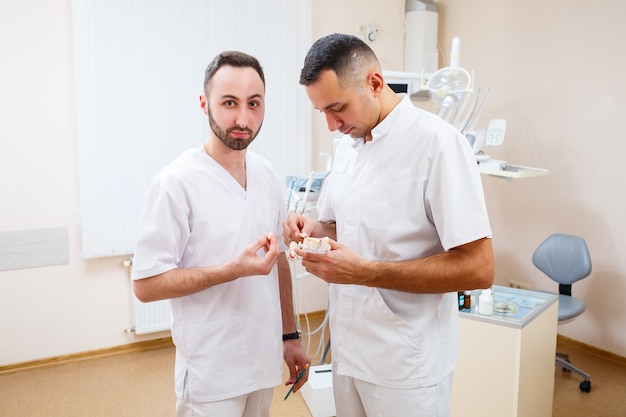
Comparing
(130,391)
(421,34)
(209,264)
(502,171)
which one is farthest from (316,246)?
(421,34)

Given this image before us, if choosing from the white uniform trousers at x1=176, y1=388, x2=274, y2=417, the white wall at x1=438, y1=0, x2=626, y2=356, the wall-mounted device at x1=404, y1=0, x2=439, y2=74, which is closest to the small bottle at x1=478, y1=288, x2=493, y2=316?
the white uniform trousers at x1=176, y1=388, x2=274, y2=417

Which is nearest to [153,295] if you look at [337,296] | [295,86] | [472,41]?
[337,296]

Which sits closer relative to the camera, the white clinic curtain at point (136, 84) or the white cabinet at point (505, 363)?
the white cabinet at point (505, 363)

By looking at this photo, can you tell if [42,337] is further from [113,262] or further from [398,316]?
[398,316]

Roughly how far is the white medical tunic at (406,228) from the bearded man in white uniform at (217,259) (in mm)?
251

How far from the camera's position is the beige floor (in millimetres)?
2807

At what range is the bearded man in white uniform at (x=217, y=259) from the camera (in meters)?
1.36

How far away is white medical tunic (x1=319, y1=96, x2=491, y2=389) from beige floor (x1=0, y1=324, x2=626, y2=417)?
1.55 m

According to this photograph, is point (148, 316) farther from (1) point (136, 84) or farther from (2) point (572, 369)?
(2) point (572, 369)

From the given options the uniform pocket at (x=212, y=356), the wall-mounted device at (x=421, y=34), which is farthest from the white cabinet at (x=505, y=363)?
the wall-mounted device at (x=421, y=34)

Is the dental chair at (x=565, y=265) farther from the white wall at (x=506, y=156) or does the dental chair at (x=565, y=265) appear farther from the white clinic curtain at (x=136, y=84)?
the white clinic curtain at (x=136, y=84)

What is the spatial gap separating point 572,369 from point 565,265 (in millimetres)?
638

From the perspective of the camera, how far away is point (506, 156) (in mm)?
3975

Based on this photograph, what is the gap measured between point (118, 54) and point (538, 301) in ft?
8.99
